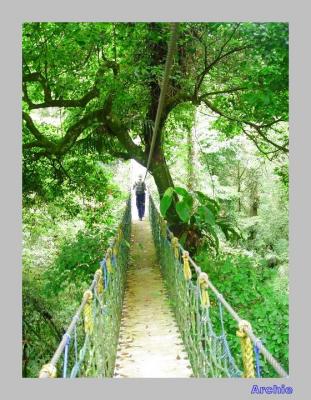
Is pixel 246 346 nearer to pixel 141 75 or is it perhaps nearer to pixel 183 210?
pixel 183 210

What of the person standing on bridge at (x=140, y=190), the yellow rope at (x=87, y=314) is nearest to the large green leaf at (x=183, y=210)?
the yellow rope at (x=87, y=314)

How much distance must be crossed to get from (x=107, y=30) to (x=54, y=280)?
11.6ft

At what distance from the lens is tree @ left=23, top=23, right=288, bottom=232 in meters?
5.07

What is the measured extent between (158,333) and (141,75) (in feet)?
11.4

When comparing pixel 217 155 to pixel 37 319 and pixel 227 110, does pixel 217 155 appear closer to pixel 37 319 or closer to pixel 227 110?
pixel 227 110

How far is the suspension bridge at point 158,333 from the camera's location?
241cm

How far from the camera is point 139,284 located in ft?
21.6

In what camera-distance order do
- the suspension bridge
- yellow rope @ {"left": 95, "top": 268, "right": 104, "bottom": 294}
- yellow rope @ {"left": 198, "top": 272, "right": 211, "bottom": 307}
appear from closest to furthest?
the suspension bridge
yellow rope @ {"left": 198, "top": 272, "right": 211, "bottom": 307}
yellow rope @ {"left": 95, "top": 268, "right": 104, "bottom": 294}

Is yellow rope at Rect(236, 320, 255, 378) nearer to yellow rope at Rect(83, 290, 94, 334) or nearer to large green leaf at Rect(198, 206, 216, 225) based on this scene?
→ yellow rope at Rect(83, 290, 94, 334)

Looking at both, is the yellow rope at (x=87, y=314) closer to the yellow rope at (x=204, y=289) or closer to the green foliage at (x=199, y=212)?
the yellow rope at (x=204, y=289)

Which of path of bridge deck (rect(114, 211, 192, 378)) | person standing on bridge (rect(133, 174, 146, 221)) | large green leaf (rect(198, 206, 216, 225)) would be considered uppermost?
person standing on bridge (rect(133, 174, 146, 221))

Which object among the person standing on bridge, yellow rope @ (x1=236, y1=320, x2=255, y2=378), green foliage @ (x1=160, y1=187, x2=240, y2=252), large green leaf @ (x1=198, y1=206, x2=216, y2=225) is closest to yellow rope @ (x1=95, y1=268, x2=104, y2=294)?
yellow rope @ (x1=236, y1=320, x2=255, y2=378)

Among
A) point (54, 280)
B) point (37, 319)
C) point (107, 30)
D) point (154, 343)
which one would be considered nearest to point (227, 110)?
point (107, 30)

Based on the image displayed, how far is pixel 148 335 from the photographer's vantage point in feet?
14.7
